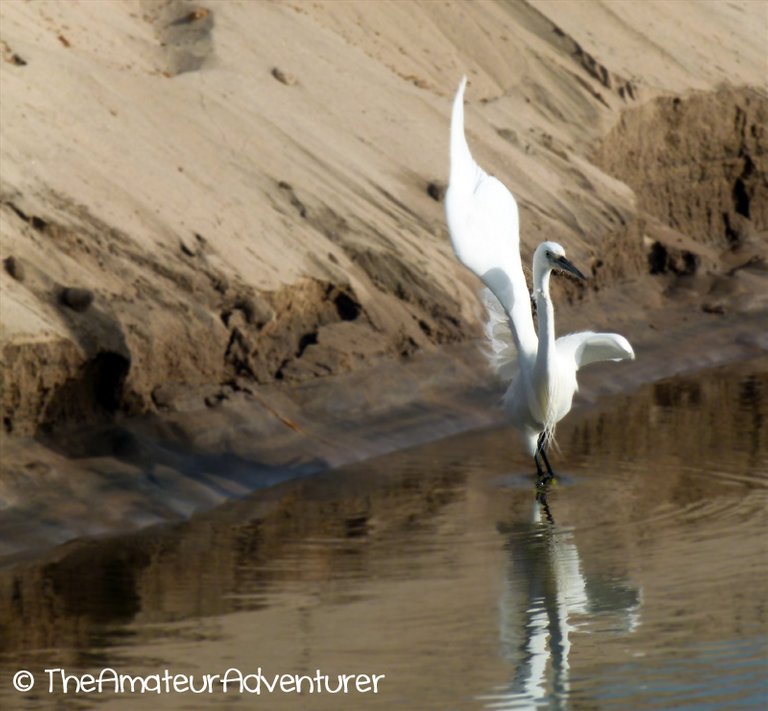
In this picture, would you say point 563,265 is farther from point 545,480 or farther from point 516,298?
point 545,480

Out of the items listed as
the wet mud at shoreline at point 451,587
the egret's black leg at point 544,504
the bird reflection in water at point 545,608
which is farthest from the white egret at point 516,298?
the bird reflection in water at point 545,608

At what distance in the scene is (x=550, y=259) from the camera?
36.3 feet

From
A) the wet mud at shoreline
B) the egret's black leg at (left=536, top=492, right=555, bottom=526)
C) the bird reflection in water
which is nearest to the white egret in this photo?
the egret's black leg at (left=536, top=492, right=555, bottom=526)

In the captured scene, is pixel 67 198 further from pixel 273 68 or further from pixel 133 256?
pixel 273 68

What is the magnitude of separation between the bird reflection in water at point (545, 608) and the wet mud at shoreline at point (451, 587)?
16 mm

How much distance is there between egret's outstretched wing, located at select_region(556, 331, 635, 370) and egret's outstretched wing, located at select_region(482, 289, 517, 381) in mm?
349

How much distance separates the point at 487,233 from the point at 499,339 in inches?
36.8

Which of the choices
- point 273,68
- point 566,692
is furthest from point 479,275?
point 273,68

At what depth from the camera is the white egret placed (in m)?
11.1

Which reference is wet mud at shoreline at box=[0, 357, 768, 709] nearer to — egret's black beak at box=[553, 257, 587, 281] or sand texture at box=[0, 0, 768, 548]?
sand texture at box=[0, 0, 768, 548]

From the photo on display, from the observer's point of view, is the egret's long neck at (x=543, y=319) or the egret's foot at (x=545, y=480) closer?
the egret's long neck at (x=543, y=319)

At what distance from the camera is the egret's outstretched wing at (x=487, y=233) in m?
11.1

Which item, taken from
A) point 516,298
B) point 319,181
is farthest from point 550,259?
point 319,181

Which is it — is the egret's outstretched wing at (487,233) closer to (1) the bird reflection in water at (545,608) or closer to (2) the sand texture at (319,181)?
(1) the bird reflection in water at (545,608)
